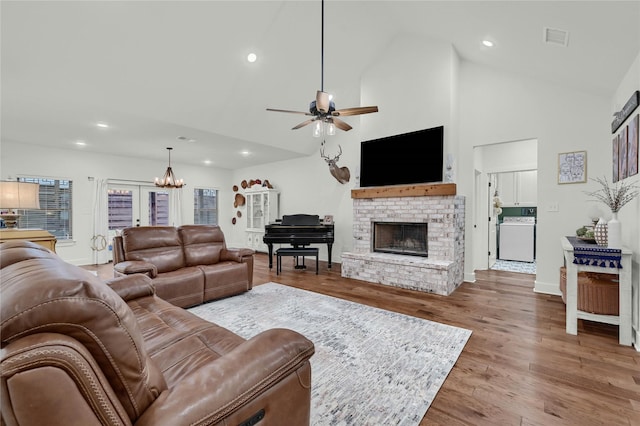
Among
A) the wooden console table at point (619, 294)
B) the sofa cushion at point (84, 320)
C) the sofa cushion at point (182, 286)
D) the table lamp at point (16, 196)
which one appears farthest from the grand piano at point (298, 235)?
the sofa cushion at point (84, 320)

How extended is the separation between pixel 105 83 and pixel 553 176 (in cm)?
597

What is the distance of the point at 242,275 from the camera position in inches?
154

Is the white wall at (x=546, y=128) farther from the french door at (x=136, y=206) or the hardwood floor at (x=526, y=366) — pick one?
the french door at (x=136, y=206)

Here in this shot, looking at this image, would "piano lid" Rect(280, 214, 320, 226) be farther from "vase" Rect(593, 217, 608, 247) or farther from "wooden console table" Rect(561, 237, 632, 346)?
"vase" Rect(593, 217, 608, 247)

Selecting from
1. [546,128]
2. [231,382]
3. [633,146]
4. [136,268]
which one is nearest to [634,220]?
[633,146]

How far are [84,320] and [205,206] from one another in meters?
8.28

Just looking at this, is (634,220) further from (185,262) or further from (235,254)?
(185,262)

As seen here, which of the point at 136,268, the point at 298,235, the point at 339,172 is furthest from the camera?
the point at 339,172

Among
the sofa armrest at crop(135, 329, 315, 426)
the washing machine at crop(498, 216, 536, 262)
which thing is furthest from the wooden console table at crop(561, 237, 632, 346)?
the washing machine at crop(498, 216, 536, 262)

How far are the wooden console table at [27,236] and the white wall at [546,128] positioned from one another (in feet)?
19.3

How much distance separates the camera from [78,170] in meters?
6.17

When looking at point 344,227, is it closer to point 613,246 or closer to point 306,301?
point 306,301

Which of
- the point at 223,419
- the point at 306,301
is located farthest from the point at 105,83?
the point at 223,419

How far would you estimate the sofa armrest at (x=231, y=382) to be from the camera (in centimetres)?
82
